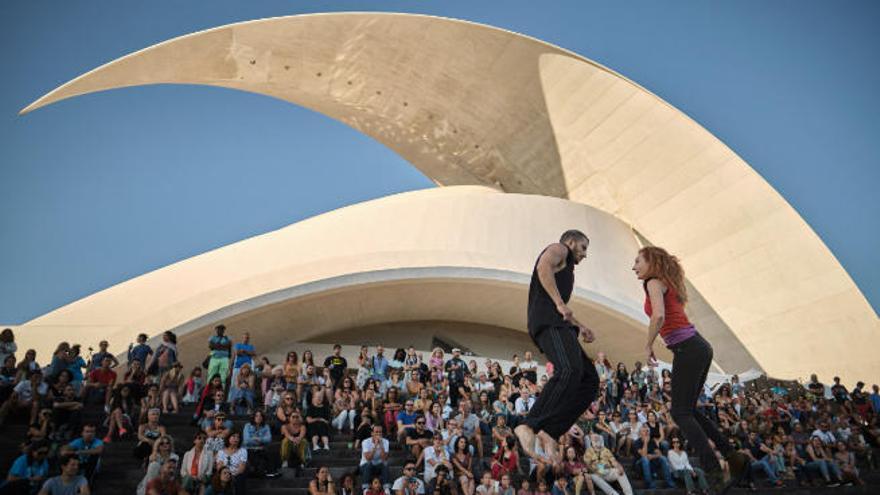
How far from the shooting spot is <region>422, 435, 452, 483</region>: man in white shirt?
7605 mm

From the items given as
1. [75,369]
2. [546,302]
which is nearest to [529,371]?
[75,369]

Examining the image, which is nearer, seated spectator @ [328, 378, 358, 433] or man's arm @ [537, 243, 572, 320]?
man's arm @ [537, 243, 572, 320]

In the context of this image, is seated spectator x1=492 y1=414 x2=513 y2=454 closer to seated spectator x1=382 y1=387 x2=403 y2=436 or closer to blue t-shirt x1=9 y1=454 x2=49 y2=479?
seated spectator x1=382 y1=387 x2=403 y2=436

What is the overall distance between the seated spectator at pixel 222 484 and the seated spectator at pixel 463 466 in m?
2.46

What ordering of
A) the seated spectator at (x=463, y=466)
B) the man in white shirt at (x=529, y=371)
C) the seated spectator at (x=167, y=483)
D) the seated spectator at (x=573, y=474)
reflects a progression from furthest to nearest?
the man in white shirt at (x=529, y=371) → the seated spectator at (x=573, y=474) → the seated spectator at (x=463, y=466) → the seated spectator at (x=167, y=483)

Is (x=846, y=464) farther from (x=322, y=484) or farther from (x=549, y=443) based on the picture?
(x=549, y=443)

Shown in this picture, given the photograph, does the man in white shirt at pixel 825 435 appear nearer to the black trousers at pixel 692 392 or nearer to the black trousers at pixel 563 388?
the black trousers at pixel 692 392

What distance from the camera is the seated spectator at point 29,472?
6.43 metres

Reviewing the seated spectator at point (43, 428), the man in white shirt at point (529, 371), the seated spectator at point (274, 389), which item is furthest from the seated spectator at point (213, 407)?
the man in white shirt at point (529, 371)

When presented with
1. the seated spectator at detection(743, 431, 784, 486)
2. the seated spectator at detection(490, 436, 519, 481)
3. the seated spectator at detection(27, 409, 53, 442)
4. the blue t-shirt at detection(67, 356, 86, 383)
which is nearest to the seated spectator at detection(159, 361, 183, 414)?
the blue t-shirt at detection(67, 356, 86, 383)

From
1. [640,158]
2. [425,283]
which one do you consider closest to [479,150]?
[640,158]

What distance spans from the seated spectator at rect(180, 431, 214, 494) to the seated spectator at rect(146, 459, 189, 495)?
0.18 metres

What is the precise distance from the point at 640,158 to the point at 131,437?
51.4 ft

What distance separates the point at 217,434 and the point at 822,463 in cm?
785
